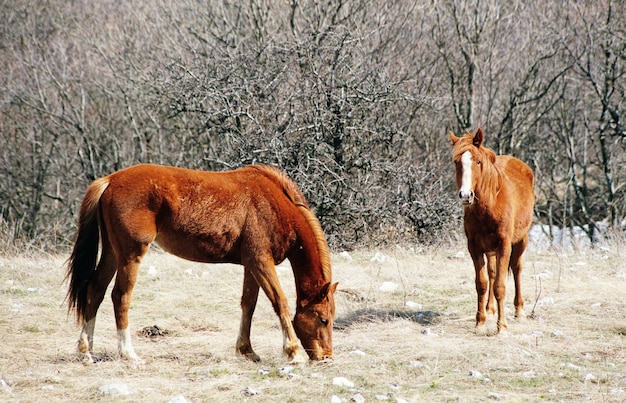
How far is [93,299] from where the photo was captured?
5805mm

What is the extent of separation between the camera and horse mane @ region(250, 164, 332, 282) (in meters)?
5.95

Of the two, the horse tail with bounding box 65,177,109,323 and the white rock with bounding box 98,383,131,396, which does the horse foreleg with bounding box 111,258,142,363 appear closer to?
the horse tail with bounding box 65,177,109,323

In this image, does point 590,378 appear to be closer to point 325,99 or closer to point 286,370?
point 286,370

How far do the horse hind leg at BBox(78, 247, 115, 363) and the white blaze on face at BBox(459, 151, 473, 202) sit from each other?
3097 millimetres

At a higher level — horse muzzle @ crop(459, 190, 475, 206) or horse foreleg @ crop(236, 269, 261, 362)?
horse muzzle @ crop(459, 190, 475, 206)

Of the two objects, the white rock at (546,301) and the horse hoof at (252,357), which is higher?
the white rock at (546,301)

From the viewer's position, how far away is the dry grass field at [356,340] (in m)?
4.84

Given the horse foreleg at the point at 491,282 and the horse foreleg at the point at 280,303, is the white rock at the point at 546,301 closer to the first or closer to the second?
the horse foreleg at the point at 491,282

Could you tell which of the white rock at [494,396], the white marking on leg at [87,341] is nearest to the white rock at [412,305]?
the white rock at [494,396]

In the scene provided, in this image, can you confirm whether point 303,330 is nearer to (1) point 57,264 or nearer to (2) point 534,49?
(1) point 57,264

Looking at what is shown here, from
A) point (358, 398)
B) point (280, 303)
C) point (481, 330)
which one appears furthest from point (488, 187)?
point (358, 398)

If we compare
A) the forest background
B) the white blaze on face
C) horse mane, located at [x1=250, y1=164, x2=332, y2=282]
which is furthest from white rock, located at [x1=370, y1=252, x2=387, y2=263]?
horse mane, located at [x1=250, y1=164, x2=332, y2=282]

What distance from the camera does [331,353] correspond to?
225 inches

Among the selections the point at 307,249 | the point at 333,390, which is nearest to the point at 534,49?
the point at 307,249
